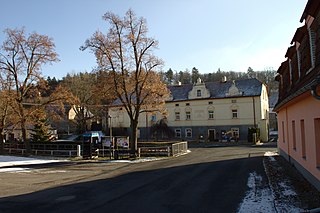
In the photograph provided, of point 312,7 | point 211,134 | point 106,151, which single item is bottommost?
point 106,151

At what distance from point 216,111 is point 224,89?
435cm

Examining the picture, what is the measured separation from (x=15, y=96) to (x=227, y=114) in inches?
1308

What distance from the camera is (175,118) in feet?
195

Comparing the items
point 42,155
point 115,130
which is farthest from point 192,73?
point 42,155

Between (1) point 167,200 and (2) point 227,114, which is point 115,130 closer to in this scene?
(2) point 227,114

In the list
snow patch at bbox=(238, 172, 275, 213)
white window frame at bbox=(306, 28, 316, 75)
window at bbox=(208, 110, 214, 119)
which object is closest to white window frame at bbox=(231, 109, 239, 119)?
window at bbox=(208, 110, 214, 119)

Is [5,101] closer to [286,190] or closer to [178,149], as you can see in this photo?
[178,149]

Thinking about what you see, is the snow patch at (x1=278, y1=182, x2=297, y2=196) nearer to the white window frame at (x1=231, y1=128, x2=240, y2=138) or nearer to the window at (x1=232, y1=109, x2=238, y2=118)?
the white window frame at (x1=231, y1=128, x2=240, y2=138)

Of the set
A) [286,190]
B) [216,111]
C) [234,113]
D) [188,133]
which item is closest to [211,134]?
[216,111]

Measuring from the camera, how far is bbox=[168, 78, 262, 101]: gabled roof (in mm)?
53494

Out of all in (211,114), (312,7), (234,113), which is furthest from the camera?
(211,114)

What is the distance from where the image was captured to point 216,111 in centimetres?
5556

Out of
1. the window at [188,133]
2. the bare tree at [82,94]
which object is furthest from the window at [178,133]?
the bare tree at [82,94]

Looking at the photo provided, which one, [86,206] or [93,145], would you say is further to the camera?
[93,145]
